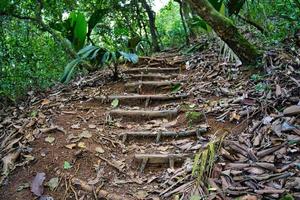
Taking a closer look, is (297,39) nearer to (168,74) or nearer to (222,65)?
(222,65)

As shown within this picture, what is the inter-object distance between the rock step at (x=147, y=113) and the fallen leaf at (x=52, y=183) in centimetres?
142

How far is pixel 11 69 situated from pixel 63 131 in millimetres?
2195

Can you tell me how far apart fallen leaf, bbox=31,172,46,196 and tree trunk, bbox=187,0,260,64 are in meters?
2.64

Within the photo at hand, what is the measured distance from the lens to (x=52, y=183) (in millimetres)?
2883

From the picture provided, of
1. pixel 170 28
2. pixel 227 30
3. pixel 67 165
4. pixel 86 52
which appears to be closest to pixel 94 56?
pixel 86 52

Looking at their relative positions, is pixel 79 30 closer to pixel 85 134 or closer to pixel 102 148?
pixel 85 134

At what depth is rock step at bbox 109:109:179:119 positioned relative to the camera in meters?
4.04

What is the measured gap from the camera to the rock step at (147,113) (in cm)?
404

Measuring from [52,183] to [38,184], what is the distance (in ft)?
0.37

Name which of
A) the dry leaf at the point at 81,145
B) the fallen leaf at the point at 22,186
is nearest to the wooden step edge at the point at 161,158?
the dry leaf at the point at 81,145

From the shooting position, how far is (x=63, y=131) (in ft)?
11.7

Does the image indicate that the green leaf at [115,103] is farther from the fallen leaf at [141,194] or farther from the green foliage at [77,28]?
the green foliage at [77,28]

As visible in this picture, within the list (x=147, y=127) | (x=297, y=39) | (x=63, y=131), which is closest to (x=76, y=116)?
(x=63, y=131)

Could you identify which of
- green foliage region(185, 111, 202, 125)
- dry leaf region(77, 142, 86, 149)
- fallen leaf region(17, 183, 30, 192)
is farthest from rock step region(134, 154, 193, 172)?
fallen leaf region(17, 183, 30, 192)
